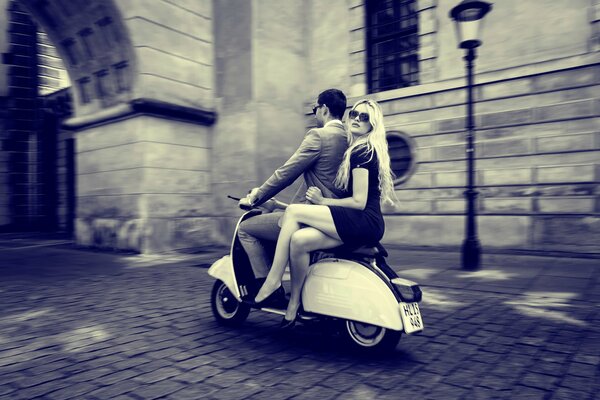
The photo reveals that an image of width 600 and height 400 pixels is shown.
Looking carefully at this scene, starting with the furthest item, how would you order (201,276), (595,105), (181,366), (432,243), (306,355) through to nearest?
(432,243)
(595,105)
(201,276)
(306,355)
(181,366)

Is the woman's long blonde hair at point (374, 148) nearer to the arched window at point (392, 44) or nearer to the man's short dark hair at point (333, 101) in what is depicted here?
the man's short dark hair at point (333, 101)

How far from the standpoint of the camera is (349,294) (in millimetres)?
3049

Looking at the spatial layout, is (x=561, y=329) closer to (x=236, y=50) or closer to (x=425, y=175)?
(x=425, y=175)

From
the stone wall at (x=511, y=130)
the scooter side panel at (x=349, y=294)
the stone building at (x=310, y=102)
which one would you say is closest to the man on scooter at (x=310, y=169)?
the scooter side panel at (x=349, y=294)

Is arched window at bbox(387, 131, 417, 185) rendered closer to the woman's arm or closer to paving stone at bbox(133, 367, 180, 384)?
the woman's arm

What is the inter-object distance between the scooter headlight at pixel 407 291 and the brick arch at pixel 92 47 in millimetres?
8464

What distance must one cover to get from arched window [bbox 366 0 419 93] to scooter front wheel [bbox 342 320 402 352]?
27.6 feet

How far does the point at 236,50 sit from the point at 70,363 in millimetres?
9282

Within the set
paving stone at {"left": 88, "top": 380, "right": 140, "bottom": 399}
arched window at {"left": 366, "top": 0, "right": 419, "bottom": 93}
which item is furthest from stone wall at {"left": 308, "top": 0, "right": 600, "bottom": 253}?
paving stone at {"left": 88, "top": 380, "right": 140, "bottom": 399}

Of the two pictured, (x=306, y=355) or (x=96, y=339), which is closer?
(x=306, y=355)

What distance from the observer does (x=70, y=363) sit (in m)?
3.01

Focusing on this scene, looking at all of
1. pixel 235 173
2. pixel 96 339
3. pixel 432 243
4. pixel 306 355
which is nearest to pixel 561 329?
pixel 306 355

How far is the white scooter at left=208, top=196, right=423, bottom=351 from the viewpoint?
2928 mm

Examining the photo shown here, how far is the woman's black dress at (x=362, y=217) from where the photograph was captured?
3.09m
